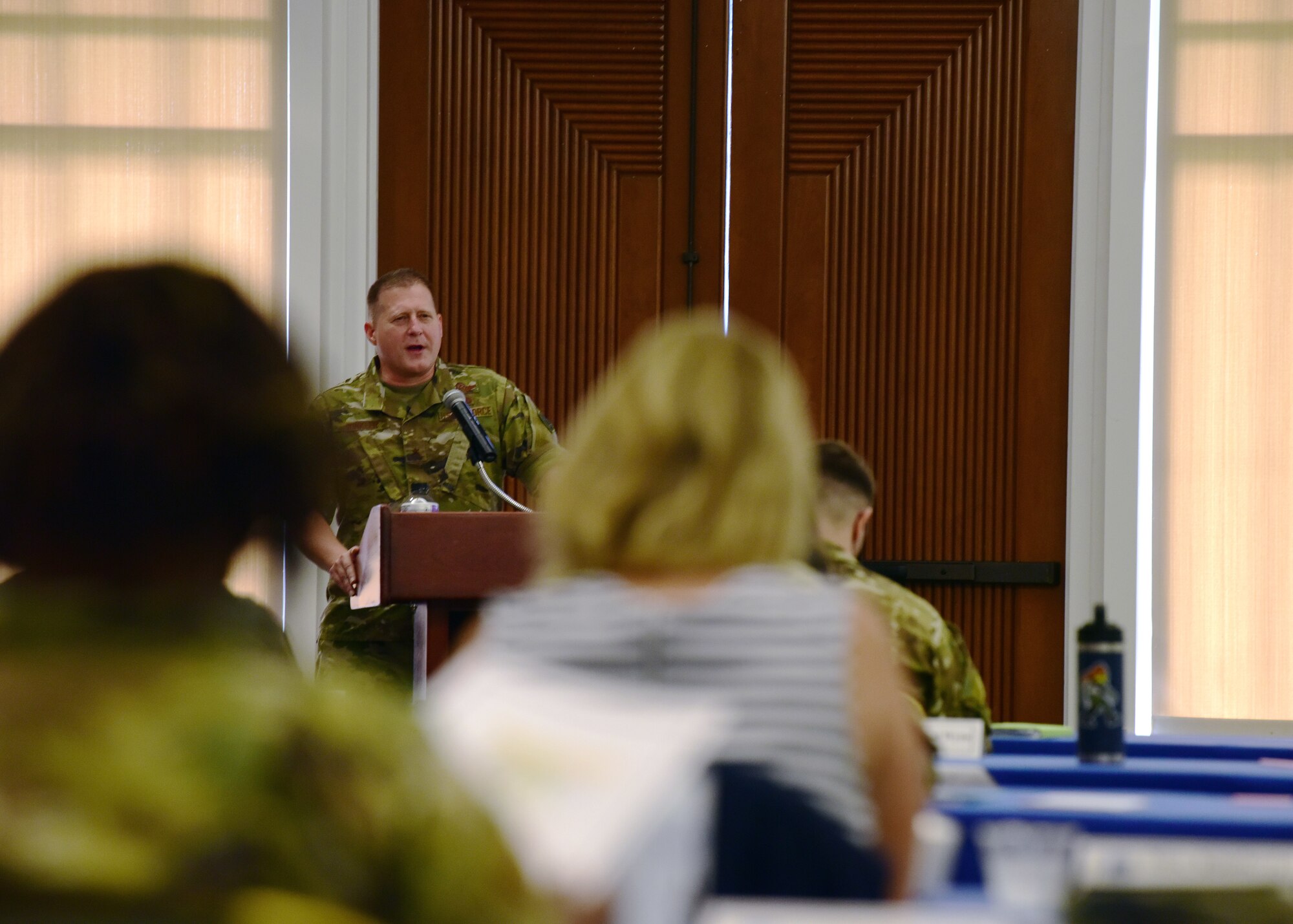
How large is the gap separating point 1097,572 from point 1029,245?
3.91 ft

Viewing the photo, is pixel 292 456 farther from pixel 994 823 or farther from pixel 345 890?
pixel 994 823

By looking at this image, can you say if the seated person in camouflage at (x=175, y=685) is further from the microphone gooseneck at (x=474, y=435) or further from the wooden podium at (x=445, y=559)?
the microphone gooseneck at (x=474, y=435)

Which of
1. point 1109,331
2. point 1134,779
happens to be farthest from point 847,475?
point 1109,331

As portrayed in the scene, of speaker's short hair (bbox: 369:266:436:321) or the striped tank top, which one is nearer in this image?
the striped tank top

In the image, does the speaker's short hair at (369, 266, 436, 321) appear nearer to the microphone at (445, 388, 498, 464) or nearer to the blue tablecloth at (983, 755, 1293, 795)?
the microphone at (445, 388, 498, 464)

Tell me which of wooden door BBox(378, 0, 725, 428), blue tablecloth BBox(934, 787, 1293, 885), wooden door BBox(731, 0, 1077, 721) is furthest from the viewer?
wooden door BBox(378, 0, 725, 428)

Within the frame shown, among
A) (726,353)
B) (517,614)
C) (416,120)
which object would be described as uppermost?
(416,120)

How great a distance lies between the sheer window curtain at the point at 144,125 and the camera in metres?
5.32

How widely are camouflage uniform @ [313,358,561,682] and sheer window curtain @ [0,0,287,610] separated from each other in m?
1.39

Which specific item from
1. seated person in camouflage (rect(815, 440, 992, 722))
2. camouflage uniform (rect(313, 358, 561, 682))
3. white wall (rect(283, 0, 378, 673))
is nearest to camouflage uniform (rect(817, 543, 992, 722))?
seated person in camouflage (rect(815, 440, 992, 722))

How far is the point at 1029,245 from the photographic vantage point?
5242mm

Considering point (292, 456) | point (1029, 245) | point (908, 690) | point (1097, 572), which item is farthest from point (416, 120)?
point (292, 456)

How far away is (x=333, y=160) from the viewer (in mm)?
5293

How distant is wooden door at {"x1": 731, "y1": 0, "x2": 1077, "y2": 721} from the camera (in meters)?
5.23
